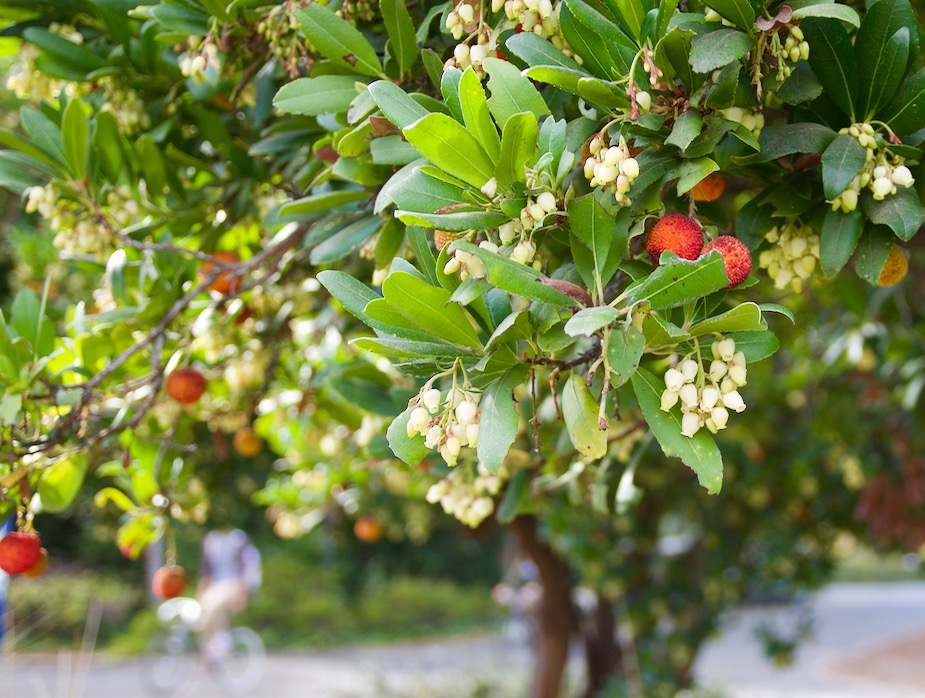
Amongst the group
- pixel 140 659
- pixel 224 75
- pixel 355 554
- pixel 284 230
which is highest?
pixel 224 75

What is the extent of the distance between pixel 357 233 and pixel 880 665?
32.4 ft

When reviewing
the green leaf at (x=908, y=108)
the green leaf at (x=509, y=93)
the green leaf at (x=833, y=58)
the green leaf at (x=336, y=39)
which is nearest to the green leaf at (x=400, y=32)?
the green leaf at (x=336, y=39)

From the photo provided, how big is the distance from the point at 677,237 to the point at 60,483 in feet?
3.85

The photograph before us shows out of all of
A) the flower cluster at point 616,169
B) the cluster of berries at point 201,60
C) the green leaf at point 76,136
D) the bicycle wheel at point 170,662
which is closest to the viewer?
the flower cluster at point 616,169

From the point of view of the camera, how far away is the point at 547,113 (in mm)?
988

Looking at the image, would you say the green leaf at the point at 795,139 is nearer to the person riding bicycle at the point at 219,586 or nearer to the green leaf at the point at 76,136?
the green leaf at the point at 76,136

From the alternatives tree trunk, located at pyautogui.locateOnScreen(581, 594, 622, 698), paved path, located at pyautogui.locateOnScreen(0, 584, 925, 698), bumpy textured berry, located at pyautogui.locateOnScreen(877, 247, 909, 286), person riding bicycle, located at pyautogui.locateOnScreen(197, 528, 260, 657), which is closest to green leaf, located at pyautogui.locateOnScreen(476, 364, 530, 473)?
bumpy textured berry, located at pyautogui.locateOnScreen(877, 247, 909, 286)

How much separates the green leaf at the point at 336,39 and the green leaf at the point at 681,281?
58 centimetres

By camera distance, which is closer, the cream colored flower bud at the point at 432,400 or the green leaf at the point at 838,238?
the cream colored flower bud at the point at 432,400

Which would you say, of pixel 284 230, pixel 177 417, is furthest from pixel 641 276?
pixel 177 417

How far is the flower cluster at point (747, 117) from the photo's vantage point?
3.42 feet

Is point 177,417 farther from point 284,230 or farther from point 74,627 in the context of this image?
point 74,627

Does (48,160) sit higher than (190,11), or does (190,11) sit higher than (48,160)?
(190,11)

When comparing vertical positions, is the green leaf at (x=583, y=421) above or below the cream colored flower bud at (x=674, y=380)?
below
